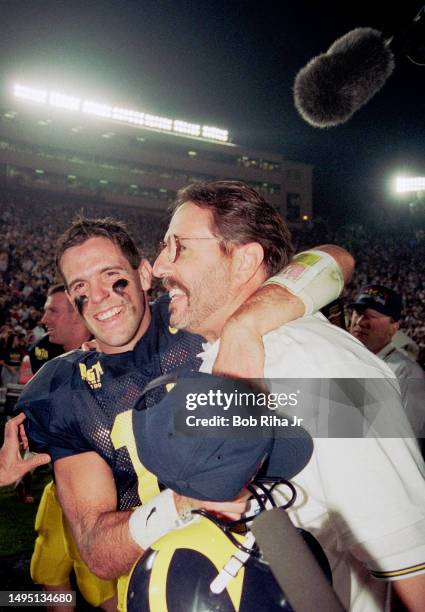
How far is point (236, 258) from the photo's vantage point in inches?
69.1

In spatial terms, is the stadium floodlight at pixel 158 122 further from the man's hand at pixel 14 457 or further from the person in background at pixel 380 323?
the man's hand at pixel 14 457

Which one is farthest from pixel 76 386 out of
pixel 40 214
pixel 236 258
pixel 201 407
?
pixel 40 214

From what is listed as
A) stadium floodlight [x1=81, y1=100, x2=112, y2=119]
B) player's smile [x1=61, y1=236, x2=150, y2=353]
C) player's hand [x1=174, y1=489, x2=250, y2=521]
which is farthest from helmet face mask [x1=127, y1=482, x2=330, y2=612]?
stadium floodlight [x1=81, y1=100, x2=112, y2=119]

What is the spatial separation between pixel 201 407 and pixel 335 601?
368 millimetres

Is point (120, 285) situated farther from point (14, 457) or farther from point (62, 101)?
point (62, 101)

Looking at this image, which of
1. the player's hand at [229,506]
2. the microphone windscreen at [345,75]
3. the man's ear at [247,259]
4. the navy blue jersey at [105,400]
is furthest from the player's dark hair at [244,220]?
the microphone windscreen at [345,75]

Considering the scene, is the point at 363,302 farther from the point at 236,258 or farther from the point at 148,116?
the point at 148,116

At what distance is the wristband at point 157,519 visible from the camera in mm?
1033

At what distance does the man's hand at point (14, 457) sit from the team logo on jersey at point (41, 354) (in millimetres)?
3004

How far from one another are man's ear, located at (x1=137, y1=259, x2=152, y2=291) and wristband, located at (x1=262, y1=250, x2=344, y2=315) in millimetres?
1097

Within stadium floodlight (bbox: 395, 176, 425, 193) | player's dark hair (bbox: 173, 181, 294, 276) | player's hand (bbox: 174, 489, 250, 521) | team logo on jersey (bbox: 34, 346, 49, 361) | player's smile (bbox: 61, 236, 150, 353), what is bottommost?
team logo on jersey (bbox: 34, 346, 49, 361)

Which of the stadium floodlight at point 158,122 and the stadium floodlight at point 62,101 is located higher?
the stadium floodlight at point 158,122

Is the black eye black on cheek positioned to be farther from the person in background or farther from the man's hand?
the person in background

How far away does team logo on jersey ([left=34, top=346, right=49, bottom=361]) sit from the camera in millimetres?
5355
